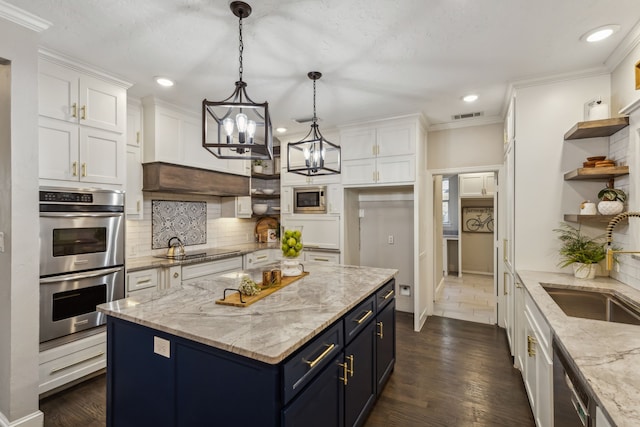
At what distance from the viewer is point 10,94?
77.9 inches

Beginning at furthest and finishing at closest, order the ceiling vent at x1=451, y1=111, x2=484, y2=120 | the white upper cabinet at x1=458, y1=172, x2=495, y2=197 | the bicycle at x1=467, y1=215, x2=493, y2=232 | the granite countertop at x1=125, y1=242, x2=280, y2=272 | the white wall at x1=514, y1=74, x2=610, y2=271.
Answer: the bicycle at x1=467, y1=215, x2=493, y2=232 < the white upper cabinet at x1=458, y1=172, x2=495, y2=197 < the ceiling vent at x1=451, y1=111, x2=484, y2=120 < the granite countertop at x1=125, y1=242, x2=280, y2=272 < the white wall at x1=514, y1=74, x2=610, y2=271

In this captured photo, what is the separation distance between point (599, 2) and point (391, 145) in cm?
232

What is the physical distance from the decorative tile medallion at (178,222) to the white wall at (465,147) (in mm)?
3283

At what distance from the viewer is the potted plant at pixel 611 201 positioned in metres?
2.24

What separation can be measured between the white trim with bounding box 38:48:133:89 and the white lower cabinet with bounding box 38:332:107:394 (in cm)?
223

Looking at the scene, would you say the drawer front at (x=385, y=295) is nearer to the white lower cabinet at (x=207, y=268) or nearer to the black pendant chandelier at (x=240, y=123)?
the black pendant chandelier at (x=240, y=123)

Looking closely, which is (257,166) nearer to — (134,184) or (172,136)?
(172,136)

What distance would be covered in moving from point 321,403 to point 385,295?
1165 millimetres

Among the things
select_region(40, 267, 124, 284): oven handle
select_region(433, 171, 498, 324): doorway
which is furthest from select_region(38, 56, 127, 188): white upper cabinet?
select_region(433, 171, 498, 324): doorway

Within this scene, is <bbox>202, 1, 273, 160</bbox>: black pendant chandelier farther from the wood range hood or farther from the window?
the window

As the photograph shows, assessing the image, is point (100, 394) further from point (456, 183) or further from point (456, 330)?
point (456, 183)

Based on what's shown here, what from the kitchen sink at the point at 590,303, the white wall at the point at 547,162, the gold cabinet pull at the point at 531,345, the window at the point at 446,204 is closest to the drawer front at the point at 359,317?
the gold cabinet pull at the point at 531,345

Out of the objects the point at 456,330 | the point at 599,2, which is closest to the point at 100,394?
the point at 456,330

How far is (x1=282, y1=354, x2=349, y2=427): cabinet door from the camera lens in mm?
1329
